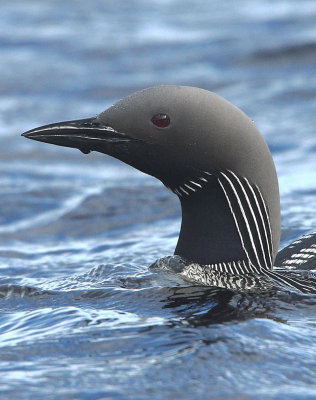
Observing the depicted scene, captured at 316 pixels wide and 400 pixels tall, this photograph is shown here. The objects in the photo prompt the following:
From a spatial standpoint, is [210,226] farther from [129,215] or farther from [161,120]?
A: [129,215]

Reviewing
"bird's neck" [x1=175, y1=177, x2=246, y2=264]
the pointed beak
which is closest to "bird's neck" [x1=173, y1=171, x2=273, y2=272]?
"bird's neck" [x1=175, y1=177, x2=246, y2=264]

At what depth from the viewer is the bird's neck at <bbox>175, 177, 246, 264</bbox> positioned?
14.6 feet

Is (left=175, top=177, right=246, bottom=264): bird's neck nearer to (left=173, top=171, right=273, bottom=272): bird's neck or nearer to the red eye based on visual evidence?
(left=173, top=171, right=273, bottom=272): bird's neck

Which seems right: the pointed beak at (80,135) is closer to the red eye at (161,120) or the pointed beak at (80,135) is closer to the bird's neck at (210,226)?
the red eye at (161,120)

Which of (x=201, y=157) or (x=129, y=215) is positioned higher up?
(x=129, y=215)

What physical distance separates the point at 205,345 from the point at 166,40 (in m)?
9.93

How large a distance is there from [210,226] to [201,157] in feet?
1.16

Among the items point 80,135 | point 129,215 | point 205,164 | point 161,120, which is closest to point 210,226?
point 205,164

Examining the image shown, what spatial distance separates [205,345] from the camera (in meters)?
3.58

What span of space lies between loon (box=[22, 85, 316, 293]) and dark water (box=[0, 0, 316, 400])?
0.77 ft

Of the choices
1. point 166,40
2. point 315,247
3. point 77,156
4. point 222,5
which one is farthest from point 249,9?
point 315,247

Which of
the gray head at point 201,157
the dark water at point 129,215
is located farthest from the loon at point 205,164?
the dark water at point 129,215

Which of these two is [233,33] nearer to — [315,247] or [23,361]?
[315,247]

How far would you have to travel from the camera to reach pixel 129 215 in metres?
7.96
